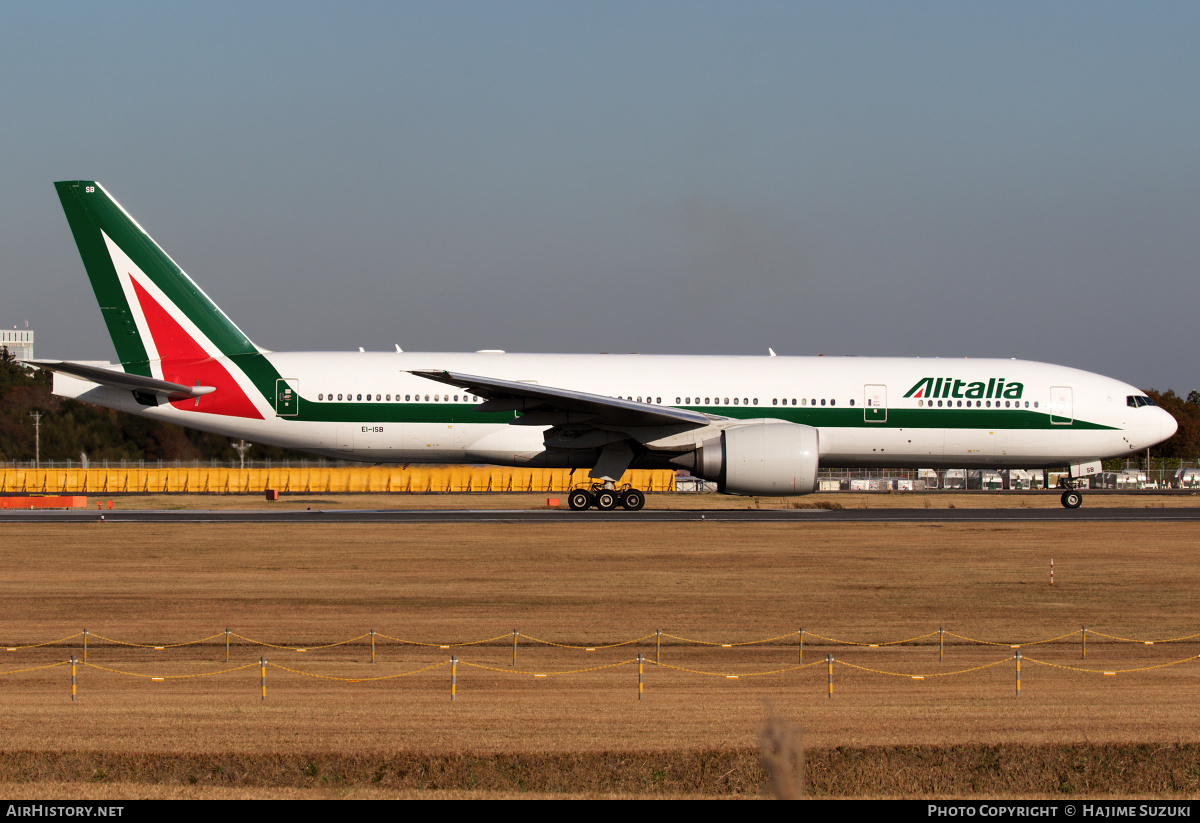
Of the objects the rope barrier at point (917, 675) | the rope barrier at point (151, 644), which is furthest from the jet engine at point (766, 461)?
the rope barrier at point (151, 644)

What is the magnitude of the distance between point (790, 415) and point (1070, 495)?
9735 millimetres

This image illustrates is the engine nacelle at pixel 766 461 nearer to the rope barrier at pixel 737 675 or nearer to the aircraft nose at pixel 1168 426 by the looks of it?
the aircraft nose at pixel 1168 426

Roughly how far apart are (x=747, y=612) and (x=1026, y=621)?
380 centimetres

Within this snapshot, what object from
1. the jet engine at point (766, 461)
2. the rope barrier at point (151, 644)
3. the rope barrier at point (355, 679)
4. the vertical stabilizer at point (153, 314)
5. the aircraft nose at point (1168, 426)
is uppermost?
the vertical stabilizer at point (153, 314)

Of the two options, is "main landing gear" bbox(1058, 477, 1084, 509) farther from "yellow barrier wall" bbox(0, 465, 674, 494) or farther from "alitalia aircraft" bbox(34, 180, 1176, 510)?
"yellow barrier wall" bbox(0, 465, 674, 494)

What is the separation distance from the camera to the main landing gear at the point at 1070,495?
3381 cm

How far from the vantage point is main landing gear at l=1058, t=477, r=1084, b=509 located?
33.8 meters

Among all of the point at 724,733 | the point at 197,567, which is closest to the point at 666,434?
the point at 197,567

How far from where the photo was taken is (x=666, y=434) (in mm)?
30250

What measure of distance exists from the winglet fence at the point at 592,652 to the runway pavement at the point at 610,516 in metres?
14.7

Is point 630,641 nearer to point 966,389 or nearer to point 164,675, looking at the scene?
point 164,675

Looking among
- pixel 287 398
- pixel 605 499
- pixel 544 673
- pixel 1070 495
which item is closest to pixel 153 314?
pixel 287 398

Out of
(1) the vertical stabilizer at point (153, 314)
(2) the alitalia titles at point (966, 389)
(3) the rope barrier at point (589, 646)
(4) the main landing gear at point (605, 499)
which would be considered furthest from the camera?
(2) the alitalia titles at point (966, 389)

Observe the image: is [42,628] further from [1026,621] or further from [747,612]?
[1026,621]
